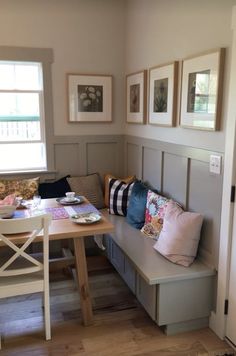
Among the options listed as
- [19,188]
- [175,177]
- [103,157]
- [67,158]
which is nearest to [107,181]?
[103,157]

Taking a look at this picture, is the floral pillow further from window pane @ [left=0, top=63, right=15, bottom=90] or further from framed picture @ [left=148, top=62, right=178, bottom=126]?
window pane @ [left=0, top=63, right=15, bottom=90]

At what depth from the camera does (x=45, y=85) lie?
11.6 feet

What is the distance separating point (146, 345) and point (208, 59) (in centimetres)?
198

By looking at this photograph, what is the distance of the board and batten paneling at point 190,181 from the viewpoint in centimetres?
232

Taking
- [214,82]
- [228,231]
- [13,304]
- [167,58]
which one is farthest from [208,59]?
[13,304]

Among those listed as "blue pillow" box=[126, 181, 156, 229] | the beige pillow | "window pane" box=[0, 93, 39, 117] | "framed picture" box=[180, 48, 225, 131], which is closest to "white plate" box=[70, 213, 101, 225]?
"blue pillow" box=[126, 181, 156, 229]

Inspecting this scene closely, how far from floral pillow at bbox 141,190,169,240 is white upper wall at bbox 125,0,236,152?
1.68 feet

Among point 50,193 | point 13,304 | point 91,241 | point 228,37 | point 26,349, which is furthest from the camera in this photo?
point 91,241

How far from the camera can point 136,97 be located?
3523 mm

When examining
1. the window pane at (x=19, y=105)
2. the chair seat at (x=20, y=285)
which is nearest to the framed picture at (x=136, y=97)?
the window pane at (x=19, y=105)

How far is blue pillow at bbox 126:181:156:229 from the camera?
3078 mm

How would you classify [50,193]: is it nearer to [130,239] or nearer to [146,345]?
[130,239]

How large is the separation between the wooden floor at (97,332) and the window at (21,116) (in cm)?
155

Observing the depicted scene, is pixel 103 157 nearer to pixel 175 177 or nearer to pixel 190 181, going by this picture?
pixel 175 177
